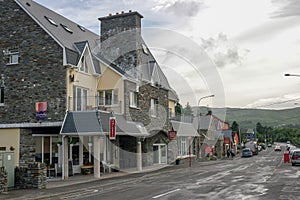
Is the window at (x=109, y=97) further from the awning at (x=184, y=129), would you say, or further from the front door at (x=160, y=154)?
the awning at (x=184, y=129)

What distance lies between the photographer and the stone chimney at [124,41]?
34.7 meters

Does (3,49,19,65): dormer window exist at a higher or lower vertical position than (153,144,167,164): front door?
higher

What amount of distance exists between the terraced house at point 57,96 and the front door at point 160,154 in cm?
743

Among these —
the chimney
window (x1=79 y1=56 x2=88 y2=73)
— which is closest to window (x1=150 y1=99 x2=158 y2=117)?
the chimney

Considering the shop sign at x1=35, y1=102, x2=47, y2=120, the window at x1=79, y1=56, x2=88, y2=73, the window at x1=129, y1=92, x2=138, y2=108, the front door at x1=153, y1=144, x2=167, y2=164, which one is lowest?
the front door at x1=153, y1=144, x2=167, y2=164

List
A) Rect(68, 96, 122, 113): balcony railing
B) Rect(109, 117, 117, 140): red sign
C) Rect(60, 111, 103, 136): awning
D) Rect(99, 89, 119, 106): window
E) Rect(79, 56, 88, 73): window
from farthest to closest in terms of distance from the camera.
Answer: Rect(99, 89, 119, 106): window < Rect(79, 56, 88, 73): window < Rect(68, 96, 122, 113): balcony railing < Rect(109, 117, 117, 140): red sign < Rect(60, 111, 103, 136): awning

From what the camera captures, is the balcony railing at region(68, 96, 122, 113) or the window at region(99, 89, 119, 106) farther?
the window at region(99, 89, 119, 106)

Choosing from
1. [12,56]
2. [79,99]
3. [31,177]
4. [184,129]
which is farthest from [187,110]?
[31,177]

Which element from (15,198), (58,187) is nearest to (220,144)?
(58,187)

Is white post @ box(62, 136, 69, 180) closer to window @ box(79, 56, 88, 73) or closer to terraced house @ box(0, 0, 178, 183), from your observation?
terraced house @ box(0, 0, 178, 183)

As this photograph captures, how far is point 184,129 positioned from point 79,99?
2064 cm

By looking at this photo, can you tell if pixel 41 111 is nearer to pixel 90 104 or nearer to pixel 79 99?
pixel 79 99

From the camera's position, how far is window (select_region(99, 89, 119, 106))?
31203 millimetres

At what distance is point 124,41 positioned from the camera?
34969mm
